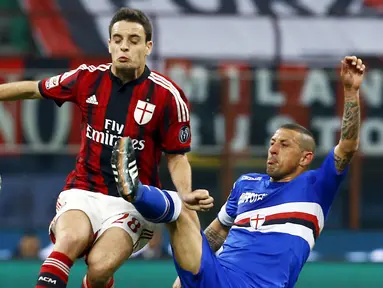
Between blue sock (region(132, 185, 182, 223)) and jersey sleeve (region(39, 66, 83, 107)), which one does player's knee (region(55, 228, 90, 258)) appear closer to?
blue sock (region(132, 185, 182, 223))

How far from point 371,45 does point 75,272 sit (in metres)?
6.74

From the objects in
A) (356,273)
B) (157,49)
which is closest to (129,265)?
(356,273)

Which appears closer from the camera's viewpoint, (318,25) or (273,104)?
(273,104)

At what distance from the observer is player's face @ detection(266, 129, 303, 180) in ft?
21.3

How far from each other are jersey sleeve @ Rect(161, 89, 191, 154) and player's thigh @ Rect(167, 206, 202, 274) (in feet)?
1.36

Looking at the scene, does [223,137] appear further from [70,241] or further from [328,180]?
[70,241]

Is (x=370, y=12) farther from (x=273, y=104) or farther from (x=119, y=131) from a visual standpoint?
(x=119, y=131)

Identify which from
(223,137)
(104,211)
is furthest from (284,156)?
(223,137)

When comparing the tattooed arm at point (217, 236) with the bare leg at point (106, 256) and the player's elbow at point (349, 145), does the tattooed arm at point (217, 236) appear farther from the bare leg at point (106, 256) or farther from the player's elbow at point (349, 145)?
the player's elbow at point (349, 145)

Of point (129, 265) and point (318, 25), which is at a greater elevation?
point (318, 25)

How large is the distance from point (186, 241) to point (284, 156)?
0.86 meters

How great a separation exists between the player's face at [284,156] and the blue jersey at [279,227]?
7 cm

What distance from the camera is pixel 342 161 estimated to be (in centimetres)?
624

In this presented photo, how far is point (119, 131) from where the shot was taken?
6.24 m
